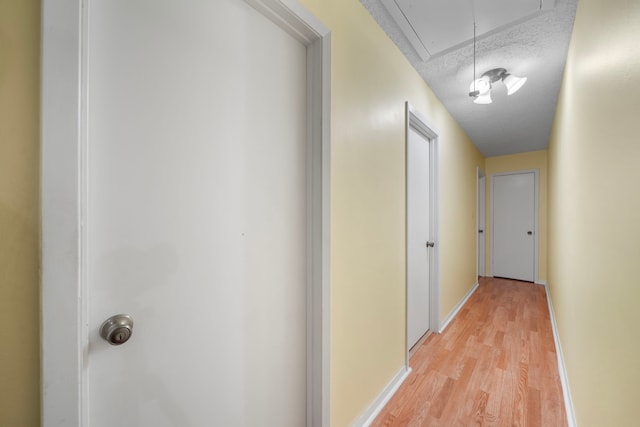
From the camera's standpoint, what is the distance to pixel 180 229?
73cm

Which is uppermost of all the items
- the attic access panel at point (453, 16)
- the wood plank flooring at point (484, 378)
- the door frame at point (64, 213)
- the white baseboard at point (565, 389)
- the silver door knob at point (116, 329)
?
the attic access panel at point (453, 16)

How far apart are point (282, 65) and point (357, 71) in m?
0.52

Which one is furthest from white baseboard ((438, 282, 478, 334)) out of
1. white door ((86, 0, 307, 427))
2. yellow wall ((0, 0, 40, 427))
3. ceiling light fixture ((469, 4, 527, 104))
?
yellow wall ((0, 0, 40, 427))

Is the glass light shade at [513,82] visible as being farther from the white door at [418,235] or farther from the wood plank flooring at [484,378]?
the wood plank flooring at [484,378]

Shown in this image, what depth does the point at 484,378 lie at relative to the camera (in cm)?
176

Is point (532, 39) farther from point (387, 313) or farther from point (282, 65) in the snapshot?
point (387, 313)

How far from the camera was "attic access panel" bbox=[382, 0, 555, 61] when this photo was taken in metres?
1.33

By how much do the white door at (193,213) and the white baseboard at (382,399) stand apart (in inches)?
21.0

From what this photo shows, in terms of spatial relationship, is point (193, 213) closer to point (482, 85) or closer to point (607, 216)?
point (607, 216)

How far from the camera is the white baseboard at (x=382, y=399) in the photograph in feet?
4.58

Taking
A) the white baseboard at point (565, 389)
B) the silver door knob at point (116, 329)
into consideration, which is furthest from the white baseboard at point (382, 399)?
the silver door knob at point (116, 329)

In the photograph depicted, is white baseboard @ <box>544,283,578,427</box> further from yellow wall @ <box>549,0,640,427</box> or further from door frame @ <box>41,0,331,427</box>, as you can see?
door frame @ <box>41,0,331,427</box>

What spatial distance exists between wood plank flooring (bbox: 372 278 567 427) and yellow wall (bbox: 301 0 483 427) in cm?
23

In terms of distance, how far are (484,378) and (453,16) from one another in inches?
96.0
